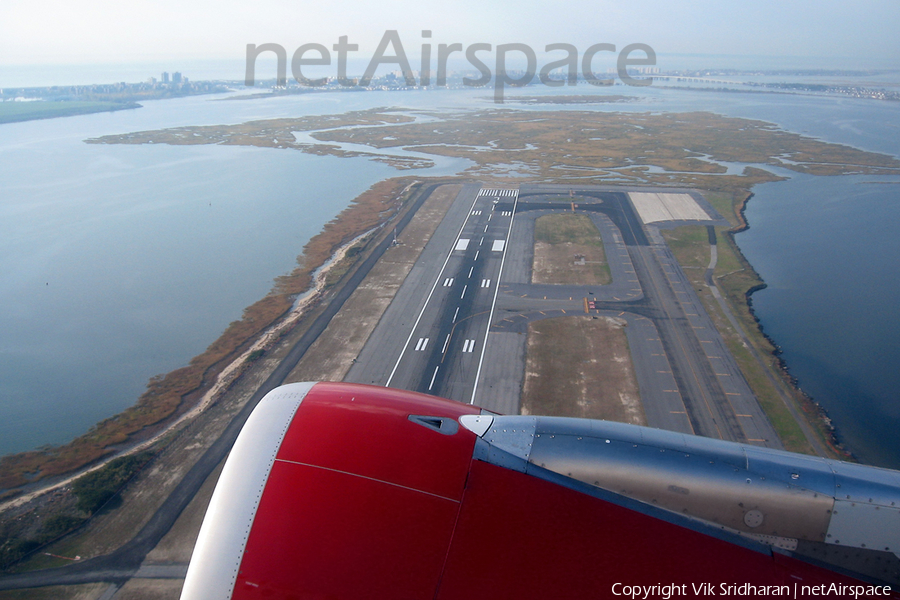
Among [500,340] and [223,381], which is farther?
[500,340]

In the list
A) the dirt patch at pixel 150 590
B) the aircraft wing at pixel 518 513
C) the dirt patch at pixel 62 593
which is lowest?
the dirt patch at pixel 62 593

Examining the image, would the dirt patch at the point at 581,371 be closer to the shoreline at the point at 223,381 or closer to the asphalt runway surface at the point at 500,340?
the asphalt runway surface at the point at 500,340

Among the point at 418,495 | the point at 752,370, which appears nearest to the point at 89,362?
the point at 418,495

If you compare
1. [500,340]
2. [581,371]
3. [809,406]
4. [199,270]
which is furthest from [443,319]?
[199,270]

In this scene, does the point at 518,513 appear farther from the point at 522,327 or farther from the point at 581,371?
the point at 522,327

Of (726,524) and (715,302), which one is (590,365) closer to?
(715,302)

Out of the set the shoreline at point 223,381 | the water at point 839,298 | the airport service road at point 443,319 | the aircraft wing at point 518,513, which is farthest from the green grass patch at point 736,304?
the shoreline at point 223,381
